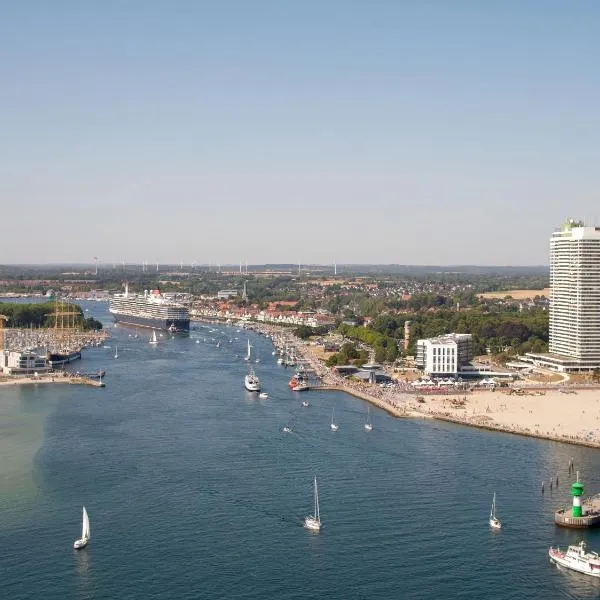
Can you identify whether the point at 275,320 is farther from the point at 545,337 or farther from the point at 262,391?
the point at 262,391

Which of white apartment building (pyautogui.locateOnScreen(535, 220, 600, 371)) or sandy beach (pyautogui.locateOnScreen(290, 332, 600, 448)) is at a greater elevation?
white apartment building (pyautogui.locateOnScreen(535, 220, 600, 371))

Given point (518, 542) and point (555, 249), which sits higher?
point (555, 249)

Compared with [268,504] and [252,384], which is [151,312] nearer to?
[252,384]

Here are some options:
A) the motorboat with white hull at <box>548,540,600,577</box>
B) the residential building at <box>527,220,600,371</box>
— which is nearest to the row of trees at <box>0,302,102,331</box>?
the residential building at <box>527,220,600,371</box>

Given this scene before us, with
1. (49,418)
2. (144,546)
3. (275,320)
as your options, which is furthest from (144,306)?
(144,546)

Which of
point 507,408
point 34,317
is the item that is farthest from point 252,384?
point 34,317

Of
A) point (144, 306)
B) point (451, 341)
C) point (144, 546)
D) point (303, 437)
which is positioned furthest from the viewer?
point (144, 306)

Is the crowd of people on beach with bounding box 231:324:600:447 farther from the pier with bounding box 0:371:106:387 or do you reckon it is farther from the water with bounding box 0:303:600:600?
the pier with bounding box 0:371:106:387

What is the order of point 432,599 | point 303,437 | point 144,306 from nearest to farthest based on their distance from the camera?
point 432,599 < point 303,437 < point 144,306
